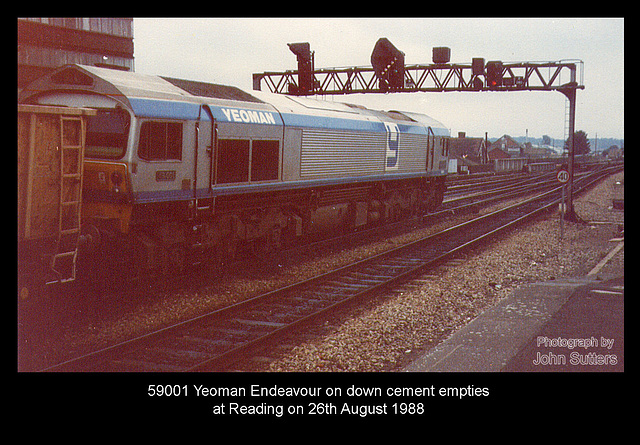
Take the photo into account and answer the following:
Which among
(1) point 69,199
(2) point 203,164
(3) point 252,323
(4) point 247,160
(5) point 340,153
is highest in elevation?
(5) point 340,153

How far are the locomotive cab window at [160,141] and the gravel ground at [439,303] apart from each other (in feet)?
14.3

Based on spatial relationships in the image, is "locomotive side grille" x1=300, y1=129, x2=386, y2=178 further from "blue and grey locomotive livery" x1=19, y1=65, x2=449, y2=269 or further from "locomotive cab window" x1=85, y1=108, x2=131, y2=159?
"locomotive cab window" x1=85, y1=108, x2=131, y2=159

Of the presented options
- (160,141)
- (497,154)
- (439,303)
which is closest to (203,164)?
(160,141)

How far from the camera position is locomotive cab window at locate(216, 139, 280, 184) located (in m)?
12.9

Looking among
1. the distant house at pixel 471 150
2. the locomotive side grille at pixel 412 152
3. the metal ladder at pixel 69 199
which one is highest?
the distant house at pixel 471 150

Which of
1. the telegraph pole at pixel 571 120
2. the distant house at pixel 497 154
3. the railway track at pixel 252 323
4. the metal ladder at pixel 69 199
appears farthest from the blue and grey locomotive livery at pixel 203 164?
the distant house at pixel 497 154

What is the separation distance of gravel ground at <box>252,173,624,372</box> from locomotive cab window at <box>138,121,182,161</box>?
172 inches

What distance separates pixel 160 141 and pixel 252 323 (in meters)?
3.82

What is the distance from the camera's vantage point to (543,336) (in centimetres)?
915

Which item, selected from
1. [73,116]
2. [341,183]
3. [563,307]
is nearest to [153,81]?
[73,116]

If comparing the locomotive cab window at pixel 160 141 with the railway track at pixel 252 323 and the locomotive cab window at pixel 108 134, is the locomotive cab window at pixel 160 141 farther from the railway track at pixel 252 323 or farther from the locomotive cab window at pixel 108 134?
the railway track at pixel 252 323

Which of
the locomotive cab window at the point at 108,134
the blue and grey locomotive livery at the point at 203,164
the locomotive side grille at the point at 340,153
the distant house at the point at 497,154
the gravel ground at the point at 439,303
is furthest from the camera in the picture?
the distant house at the point at 497,154

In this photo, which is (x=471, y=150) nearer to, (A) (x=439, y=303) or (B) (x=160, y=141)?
(A) (x=439, y=303)

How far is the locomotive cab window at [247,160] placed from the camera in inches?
507
